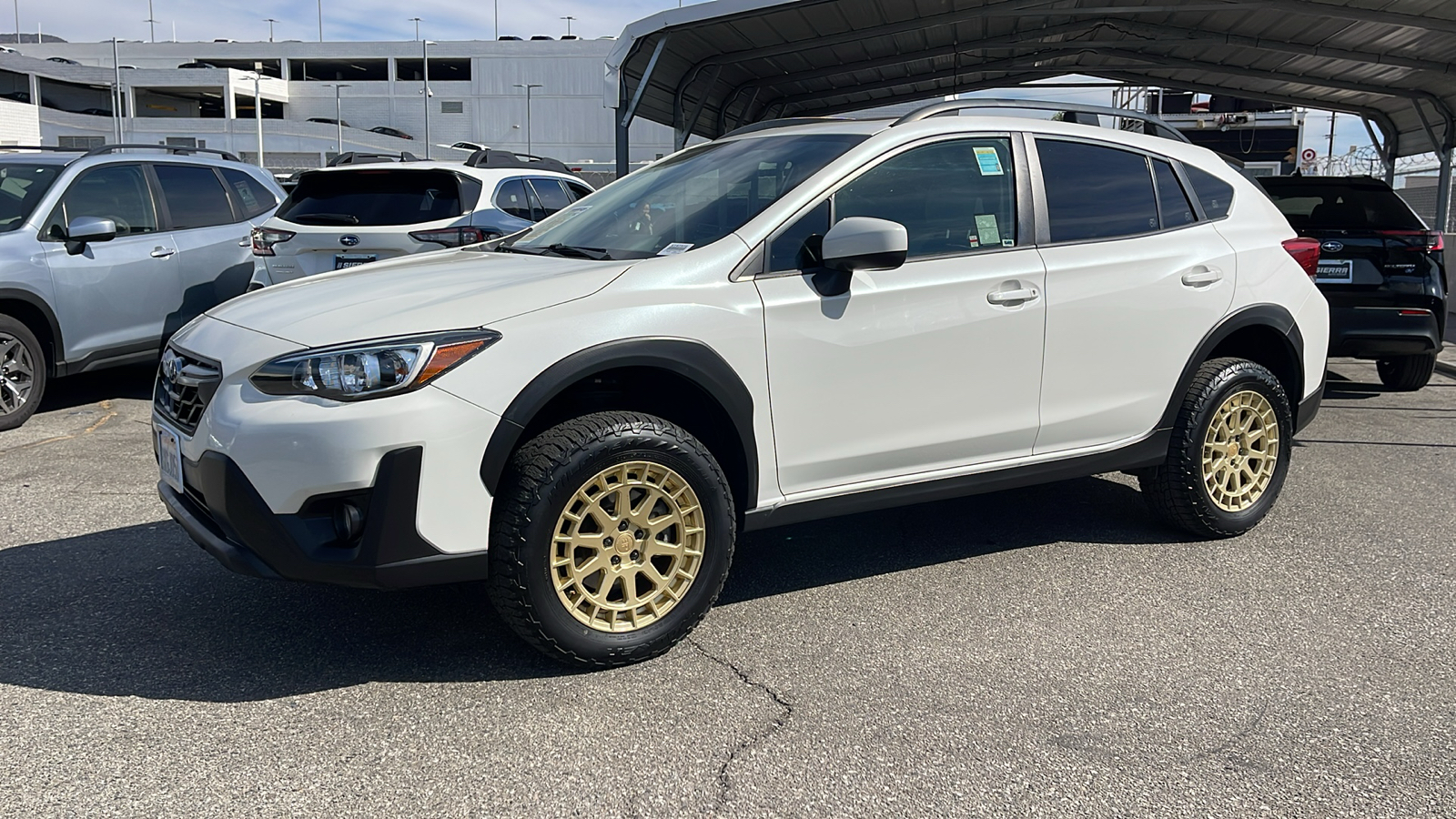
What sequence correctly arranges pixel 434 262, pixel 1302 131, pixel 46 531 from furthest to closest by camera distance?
pixel 1302 131 < pixel 46 531 < pixel 434 262

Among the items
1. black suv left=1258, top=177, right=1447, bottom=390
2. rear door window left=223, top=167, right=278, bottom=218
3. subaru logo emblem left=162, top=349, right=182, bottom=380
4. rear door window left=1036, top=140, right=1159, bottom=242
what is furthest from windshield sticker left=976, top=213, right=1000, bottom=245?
rear door window left=223, top=167, right=278, bottom=218

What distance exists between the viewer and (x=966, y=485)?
14.1ft

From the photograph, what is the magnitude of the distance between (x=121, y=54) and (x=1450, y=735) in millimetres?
91873

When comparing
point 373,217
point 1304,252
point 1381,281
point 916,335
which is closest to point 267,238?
point 373,217

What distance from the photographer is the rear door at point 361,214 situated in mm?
7828

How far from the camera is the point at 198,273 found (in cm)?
848

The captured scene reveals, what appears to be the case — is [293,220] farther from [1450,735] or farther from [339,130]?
[339,130]

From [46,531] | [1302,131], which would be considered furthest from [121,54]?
[46,531]

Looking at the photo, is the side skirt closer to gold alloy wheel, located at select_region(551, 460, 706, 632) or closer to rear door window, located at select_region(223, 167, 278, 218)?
gold alloy wheel, located at select_region(551, 460, 706, 632)

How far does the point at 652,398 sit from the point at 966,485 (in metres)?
1.31

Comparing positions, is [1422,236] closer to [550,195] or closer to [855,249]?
[855,249]

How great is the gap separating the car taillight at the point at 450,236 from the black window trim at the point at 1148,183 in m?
4.42

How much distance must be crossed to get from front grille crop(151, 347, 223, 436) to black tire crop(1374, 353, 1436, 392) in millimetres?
8649

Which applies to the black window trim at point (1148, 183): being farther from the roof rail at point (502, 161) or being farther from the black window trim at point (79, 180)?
the black window trim at point (79, 180)
